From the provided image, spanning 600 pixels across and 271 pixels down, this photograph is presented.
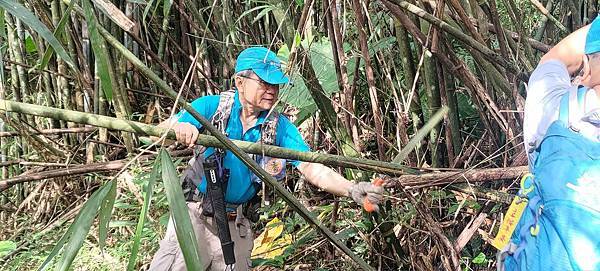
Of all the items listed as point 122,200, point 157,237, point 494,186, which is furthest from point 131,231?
point 494,186

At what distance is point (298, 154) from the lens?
145 centimetres

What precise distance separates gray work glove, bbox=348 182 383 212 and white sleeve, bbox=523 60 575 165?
56 cm

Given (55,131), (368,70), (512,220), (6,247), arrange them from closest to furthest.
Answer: (512,220) → (368,70) → (6,247) → (55,131)

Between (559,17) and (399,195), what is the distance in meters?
0.96

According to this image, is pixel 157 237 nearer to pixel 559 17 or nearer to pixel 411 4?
pixel 411 4

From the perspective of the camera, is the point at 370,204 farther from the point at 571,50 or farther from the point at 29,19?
the point at 29,19

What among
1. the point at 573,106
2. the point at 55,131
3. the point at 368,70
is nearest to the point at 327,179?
the point at 368,70

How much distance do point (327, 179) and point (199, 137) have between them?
1.90 ft

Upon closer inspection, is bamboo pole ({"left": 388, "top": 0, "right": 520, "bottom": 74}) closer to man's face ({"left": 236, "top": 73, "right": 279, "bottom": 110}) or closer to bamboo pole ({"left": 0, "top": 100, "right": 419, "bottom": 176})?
bamboo pole ({"left": 0, "top": 100, "right": 419, "bottom": 176})

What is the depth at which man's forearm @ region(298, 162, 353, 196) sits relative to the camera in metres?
1.78

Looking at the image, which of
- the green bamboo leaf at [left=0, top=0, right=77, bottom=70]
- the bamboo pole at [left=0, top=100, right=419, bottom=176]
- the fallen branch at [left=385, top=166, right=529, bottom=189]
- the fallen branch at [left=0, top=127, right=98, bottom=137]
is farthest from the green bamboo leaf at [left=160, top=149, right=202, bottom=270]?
the fallen branch at [left=0, top=127, right=98, bottom=137]

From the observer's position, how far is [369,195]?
163 cm

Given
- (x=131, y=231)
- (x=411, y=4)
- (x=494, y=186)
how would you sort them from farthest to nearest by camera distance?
(x=131, y=231), (x=494, y=186), (x=411, y=4)

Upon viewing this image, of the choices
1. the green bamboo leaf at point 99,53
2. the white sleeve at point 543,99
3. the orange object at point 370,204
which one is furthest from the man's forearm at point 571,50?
the green bamboo leaf at point 99,53
